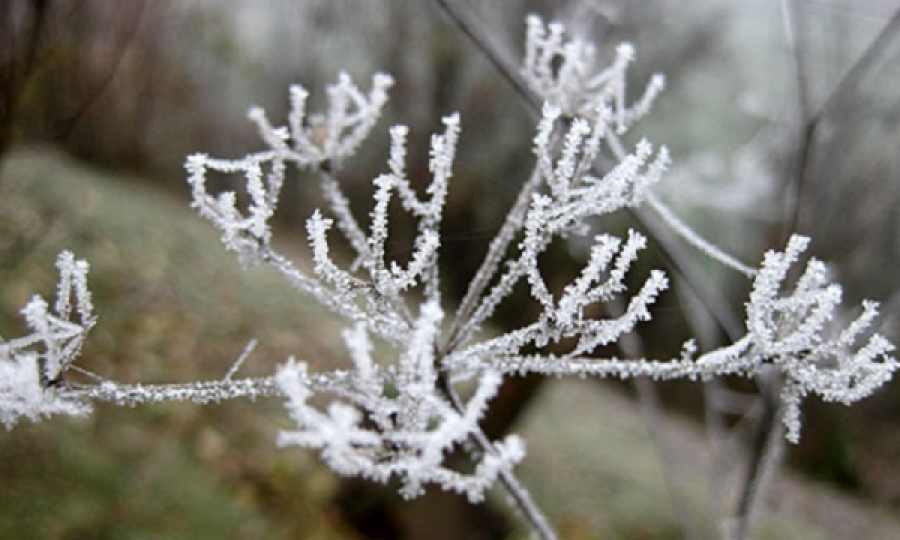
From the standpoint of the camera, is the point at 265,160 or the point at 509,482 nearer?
the point at 509,482

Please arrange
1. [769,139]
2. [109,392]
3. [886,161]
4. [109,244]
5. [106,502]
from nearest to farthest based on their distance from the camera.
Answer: [109,392]
[106,502]
[769,139]
[886,161]
[109,244]

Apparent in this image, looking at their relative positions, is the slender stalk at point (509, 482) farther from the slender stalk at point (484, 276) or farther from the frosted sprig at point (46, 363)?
the frosted sprig at point (46, 363)

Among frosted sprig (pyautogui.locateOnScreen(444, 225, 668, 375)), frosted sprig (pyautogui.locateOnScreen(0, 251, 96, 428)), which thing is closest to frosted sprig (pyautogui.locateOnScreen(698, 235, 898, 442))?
frosted sprig (pyautogui.locateOnScreen(444, 225, 668, 375))

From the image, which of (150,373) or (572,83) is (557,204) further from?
(150,373)

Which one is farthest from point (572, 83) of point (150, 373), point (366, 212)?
point (366, 212)

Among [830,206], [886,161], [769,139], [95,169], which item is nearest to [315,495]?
[830,206]

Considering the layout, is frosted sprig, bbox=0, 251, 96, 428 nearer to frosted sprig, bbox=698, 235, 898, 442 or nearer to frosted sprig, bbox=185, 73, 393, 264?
frosted sprig, bbox=185, 73, 393, 264

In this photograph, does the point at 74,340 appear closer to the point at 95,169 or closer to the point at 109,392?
the point at 109,392
